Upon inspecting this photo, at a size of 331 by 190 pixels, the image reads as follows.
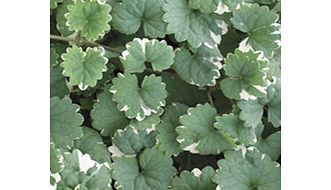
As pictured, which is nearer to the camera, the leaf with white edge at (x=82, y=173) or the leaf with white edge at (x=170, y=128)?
the leaf with white edge at (x=82, y=173)

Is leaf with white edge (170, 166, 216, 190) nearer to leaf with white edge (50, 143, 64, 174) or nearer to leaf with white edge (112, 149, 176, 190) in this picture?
leaf with white edge (112, 149, 176, 190)

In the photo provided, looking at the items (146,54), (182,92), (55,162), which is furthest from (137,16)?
(55,162)

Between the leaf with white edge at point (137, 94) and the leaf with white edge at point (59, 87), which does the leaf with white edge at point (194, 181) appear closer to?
the leaf with white edge at point (137, 94)

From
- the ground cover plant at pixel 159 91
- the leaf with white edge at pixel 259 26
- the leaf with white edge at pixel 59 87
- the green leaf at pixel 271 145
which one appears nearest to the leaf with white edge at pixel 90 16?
the ground cover plant at pixel 159 91

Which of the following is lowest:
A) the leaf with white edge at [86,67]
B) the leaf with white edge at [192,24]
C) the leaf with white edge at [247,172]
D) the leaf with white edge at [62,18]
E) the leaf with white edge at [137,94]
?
the leaf with white edge at [247,172]

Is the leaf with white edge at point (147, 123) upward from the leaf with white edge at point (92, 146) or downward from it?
upward
